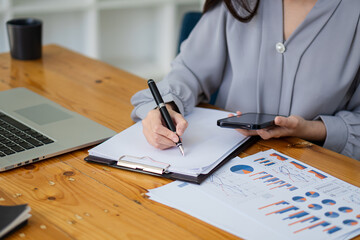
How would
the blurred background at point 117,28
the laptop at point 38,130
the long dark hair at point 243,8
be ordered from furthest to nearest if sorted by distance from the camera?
the blurred background at point 117,28, the long dark hair at point 243,8, the laptop at point 38,130

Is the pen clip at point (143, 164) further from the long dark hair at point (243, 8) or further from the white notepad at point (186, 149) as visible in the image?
the long dark hair at point (243, 8)

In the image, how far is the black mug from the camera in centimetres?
162

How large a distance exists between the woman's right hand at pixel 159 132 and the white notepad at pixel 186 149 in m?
0.02

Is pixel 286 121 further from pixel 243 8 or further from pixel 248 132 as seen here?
pixel 243 8

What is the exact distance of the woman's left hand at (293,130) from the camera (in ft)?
3.48

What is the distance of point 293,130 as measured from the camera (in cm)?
110

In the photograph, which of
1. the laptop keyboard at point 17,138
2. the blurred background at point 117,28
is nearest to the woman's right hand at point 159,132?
the laptop keyboard at point 17,138

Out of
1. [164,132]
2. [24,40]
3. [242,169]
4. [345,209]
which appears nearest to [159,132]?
[164,132]

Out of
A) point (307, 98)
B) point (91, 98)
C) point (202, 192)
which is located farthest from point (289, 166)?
point (91, 98)

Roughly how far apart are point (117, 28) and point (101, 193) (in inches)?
98.9

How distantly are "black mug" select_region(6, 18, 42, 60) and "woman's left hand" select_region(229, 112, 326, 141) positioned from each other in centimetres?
89

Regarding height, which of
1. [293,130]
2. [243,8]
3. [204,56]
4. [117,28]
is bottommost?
[117,28]

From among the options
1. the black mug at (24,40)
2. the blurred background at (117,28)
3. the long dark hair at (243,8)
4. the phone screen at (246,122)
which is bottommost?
the blurred background at (117,28)

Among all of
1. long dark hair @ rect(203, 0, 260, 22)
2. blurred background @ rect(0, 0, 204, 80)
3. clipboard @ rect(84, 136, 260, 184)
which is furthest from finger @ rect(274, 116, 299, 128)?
blurred background @ rect(0, 0, 204, 80)
